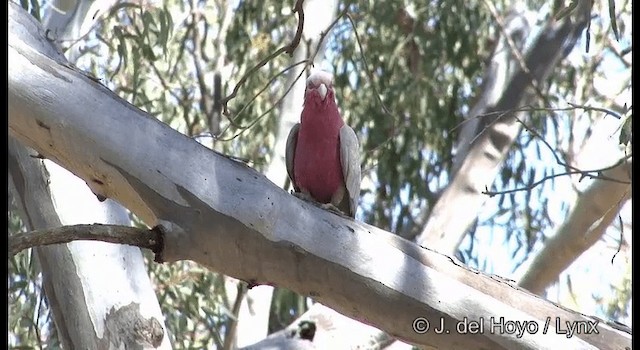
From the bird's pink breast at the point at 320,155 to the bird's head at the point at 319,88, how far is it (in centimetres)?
4

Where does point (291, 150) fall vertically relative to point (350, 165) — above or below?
above

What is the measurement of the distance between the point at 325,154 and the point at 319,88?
222 mm

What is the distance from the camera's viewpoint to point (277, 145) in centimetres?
407

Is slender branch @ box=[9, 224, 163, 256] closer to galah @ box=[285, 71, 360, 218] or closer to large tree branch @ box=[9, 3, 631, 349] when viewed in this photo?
large tree branch @ box=[9, 3, 631, 349]

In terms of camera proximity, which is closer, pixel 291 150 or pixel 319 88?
pixel 319 88

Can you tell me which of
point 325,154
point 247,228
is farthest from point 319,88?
point 247,228

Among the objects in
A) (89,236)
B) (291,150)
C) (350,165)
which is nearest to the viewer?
(89,236)

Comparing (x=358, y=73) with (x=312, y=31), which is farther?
(x=358, y=73)

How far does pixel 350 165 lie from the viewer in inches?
114

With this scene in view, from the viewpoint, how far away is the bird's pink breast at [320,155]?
9.61ft

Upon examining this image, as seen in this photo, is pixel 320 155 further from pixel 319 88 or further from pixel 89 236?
pixel 89 236

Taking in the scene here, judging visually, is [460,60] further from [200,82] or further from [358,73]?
[200,82]

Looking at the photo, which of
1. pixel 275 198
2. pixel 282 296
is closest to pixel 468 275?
pixel 275 198
